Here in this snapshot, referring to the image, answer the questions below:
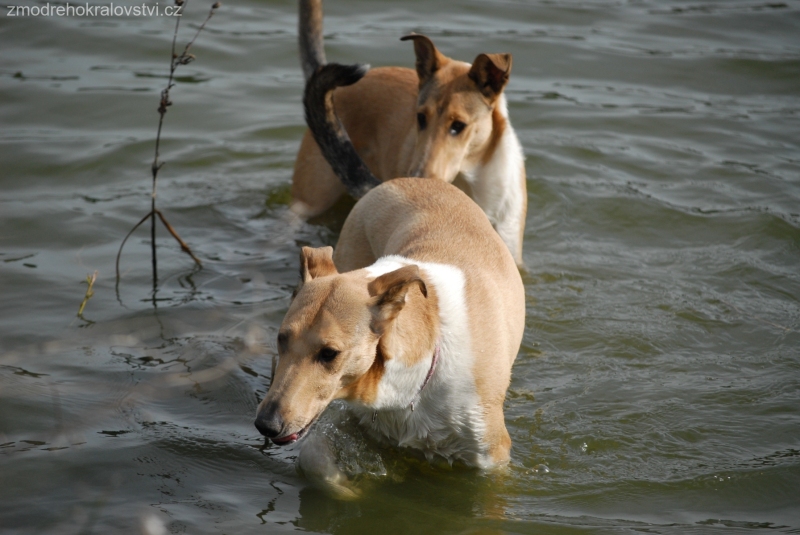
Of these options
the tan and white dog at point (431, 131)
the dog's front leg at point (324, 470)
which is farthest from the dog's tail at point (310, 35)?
the dog's front leg at point (324, 470)

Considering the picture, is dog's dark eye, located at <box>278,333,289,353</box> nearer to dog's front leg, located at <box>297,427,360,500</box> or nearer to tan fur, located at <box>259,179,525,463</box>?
tan fur, located at <box>259,179,525,463</box>

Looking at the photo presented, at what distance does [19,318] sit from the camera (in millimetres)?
6066

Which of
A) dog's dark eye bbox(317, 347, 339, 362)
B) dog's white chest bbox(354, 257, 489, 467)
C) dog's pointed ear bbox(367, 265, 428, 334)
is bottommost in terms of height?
dog's white chest bbox(354, 257, 489, 467)

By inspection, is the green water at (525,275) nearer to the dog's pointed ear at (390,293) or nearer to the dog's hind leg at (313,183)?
the dog's hind leg at (313,183)

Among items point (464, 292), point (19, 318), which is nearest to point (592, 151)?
point (464, 292)

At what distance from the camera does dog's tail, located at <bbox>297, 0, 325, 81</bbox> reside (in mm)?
7238

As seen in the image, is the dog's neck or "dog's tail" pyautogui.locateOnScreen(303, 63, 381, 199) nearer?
the dog's neck

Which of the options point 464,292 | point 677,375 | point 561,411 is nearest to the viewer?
point 464,292

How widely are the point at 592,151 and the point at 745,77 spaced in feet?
10.2

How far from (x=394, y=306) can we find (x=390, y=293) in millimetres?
79

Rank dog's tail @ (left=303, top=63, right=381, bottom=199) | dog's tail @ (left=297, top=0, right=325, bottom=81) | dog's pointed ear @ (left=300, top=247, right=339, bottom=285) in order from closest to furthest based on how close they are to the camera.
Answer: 1. dog's pointed ear @ (left=300, top=247, right=339, bottom=285)
2. dog's tail @ (left=303, top=63, right=381, bottom=199)
3. dog's tail @ (left=297, top=0, right=325, bottom=81)

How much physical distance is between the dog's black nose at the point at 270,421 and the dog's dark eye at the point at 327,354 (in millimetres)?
293

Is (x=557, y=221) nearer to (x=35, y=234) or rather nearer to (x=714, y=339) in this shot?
(x=714, y=339)

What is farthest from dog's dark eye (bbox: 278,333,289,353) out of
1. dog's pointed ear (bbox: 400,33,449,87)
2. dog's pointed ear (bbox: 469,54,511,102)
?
dog's pointed ear (bbox: 400,33,449,87)
